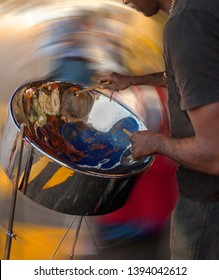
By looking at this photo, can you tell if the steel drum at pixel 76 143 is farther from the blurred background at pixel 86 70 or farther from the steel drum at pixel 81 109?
Result: the blurred background at pixel 86 70

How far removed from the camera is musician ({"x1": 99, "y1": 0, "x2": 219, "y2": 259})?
1319 mm

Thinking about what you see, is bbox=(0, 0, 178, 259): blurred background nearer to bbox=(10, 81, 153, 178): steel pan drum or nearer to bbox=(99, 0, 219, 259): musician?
bbox=(10, 81, 153, 178): steel pan drum

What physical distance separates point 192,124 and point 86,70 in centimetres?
107

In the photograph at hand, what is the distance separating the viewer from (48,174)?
5.90 ft

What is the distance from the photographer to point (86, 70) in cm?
241

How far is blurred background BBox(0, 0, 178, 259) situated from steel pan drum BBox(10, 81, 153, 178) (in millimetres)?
186

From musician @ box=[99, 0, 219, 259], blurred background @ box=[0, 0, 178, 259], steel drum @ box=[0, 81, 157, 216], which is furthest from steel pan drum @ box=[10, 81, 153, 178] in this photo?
musician @ box=[99, 0, 219, 259]

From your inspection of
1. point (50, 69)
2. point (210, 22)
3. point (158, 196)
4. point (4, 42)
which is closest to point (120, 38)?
point (50, 69)

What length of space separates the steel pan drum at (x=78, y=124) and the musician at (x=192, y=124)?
1.06 ft

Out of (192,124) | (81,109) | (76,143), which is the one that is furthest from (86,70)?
(192,124)

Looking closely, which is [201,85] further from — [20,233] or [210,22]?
[20,233]

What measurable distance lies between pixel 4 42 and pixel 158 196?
95 centimetres

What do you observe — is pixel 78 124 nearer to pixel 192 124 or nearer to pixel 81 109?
pixel 81 109

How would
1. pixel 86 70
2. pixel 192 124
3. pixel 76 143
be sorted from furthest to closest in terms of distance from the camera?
pixel 86 70 → pixel 76 143 → pixel 192 124
